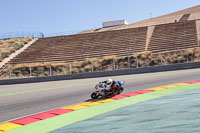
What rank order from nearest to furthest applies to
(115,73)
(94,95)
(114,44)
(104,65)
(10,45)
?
(94,95)
(115,73)
(104,65)
(114,44)
(10,45)

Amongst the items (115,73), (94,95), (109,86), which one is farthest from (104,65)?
(109,86)

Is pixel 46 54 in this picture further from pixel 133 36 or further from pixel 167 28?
pixel 167 28

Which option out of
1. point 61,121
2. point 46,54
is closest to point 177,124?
point 61,121

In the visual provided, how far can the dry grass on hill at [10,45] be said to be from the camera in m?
47.5

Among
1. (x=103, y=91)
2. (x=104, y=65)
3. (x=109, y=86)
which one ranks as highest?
(x=104, y=65)

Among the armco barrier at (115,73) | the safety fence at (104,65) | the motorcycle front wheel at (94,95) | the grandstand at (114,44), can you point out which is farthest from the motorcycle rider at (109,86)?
the grandstand at (114,44)

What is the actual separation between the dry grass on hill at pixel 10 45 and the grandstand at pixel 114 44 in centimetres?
223

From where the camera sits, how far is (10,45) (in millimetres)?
54094

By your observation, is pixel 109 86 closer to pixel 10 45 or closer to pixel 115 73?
pixel 115 73

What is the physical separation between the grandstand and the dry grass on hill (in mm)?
2233

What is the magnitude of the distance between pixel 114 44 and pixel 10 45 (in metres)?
23.5

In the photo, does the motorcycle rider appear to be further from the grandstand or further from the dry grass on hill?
the dry grass on hill

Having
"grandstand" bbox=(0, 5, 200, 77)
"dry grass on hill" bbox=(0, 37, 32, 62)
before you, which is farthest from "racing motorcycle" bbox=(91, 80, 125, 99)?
"dry grass on hill" bbox=(0, 37, 32, 62)

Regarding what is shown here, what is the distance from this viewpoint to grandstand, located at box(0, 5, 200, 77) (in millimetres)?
39125
